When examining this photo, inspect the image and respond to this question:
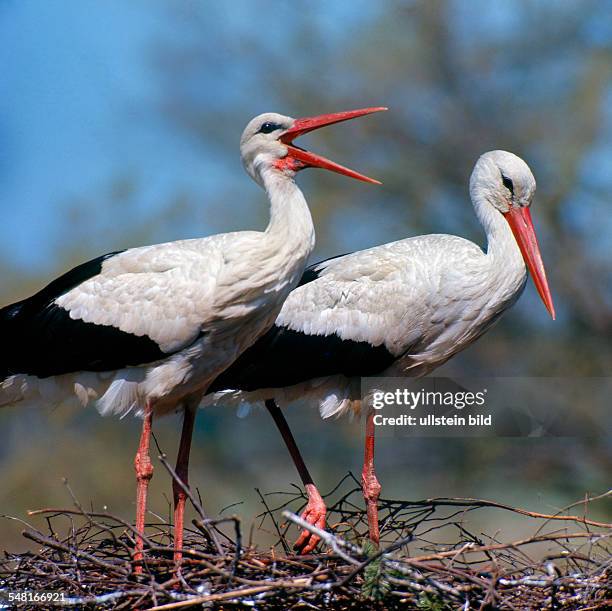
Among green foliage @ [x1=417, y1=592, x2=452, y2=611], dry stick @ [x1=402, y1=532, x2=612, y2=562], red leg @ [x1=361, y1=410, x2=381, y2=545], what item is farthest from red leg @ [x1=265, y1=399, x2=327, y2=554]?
green foliage @ [x1=417, y1=592, x2=452, y2=611]

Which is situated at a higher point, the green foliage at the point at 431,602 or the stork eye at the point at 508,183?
the stork eye at the point at 508,183

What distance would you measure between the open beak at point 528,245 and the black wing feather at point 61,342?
4.79 ft

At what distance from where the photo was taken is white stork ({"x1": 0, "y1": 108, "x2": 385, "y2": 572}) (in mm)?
3293

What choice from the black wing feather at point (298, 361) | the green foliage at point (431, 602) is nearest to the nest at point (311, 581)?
the green foliage at point (431, 602)

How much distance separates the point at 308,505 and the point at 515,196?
4.65 ft

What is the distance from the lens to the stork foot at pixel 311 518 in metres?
3.83

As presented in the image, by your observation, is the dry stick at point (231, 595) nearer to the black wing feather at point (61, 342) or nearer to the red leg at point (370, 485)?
the black wing feather at point (61, 342)

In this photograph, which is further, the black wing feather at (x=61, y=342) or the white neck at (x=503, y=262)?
the white neck at (x=503, y=262)

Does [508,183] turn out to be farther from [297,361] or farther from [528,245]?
[297,361]

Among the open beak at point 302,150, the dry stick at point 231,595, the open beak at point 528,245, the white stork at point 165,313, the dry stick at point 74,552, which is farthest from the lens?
the open beak at point 528,245

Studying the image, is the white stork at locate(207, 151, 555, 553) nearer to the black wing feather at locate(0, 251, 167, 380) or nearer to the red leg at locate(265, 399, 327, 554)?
the red leg at locate(265, 399, 327, 554)

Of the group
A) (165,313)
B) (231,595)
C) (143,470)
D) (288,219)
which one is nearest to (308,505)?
(143,470)

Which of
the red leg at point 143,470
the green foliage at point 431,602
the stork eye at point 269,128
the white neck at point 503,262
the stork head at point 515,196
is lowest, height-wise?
the green foliage at point 431,602

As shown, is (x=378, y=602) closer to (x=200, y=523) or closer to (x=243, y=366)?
(x=200, y=523)
